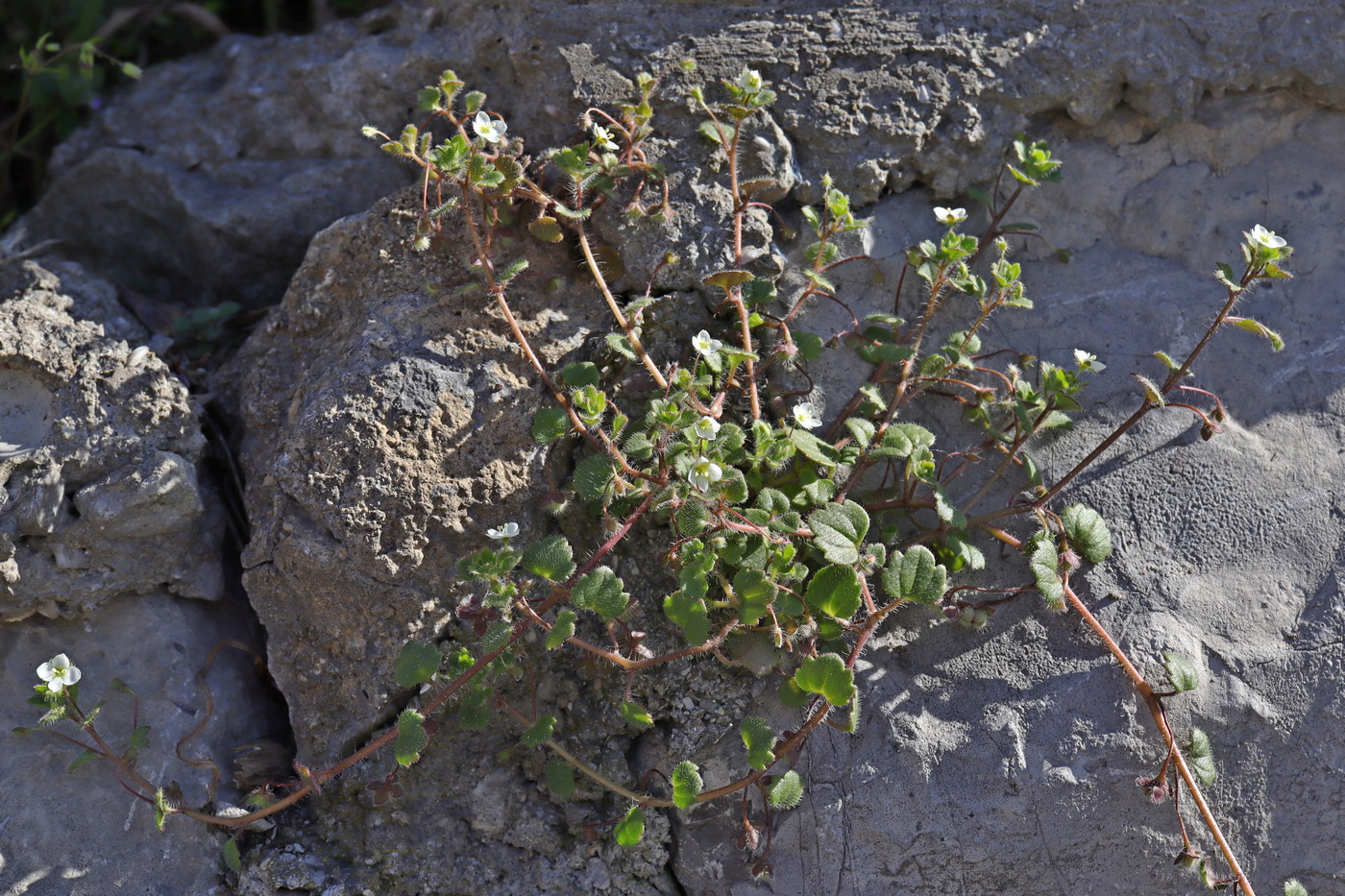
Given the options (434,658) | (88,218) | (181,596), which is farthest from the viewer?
(88,218)

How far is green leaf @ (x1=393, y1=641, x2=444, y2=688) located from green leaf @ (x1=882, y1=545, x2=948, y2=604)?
1004mm

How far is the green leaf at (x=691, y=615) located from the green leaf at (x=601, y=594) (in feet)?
0.35

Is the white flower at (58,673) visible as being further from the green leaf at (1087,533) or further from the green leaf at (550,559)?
the green leaf at (1087,533)

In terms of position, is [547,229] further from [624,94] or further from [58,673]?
[58,673]

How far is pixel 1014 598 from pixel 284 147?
258cm

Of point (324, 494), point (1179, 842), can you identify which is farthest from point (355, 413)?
point (1179, 842)

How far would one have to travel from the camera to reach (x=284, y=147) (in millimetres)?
3268

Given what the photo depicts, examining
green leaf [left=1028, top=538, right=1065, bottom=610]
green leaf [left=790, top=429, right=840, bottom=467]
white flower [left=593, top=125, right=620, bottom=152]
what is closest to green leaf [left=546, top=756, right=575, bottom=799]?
green leaf [left=790, top=429, right=840, bottom=467]

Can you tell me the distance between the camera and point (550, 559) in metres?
2.21

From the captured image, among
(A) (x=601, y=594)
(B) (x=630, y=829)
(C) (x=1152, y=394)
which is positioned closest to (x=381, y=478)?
(A) (x=601, y=594)

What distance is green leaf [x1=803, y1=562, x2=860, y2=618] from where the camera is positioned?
7.45 feet

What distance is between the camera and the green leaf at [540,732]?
7.52ft

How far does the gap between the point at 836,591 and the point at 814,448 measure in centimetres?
36

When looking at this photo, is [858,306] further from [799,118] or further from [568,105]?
[568,105]
